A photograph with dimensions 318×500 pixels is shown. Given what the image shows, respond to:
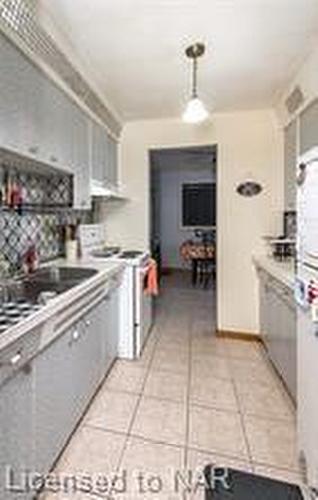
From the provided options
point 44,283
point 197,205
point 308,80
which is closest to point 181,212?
point 197,205

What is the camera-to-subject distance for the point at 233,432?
7.13 feet

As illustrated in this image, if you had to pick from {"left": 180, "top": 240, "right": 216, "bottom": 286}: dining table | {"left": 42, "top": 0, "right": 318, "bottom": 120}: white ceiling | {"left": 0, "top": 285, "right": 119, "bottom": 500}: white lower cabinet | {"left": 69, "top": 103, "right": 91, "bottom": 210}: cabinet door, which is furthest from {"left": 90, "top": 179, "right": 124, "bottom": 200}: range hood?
{"left": 180, "top": 240, "right": 216, "bottom": 286}: dining table

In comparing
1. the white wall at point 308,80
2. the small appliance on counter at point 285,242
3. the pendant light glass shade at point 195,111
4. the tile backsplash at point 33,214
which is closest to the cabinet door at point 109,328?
the tile backsplash at point 33,214

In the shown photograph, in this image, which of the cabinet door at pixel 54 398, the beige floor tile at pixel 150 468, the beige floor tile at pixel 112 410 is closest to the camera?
the cabinet door at pixel 54 398

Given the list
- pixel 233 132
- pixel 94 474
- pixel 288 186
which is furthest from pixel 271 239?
pixel 94 474

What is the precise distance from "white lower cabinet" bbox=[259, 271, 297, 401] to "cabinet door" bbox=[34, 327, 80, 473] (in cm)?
133

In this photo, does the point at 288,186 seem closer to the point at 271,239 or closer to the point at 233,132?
the point at 271,239

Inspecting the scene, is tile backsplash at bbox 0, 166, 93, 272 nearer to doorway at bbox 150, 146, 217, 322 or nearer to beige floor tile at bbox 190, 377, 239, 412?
beige floor tile at bbox 190, 377, 239, 412

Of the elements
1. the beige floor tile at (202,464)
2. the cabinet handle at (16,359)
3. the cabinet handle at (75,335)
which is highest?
the cabinet handle at (16,359)

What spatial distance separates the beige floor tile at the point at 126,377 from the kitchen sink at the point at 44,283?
0.88 metres

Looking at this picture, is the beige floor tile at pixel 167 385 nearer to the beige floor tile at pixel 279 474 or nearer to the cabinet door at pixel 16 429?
the beige floor tile at pixel 279 474

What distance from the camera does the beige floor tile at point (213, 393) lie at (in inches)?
98.7

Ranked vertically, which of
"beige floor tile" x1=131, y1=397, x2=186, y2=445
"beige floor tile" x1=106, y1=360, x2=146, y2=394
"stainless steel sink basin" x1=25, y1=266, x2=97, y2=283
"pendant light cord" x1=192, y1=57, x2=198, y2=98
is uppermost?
"pendant light cord" x1=192, y1=57, x2=198, y2=98

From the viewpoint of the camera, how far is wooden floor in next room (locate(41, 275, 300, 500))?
1.88 metres
